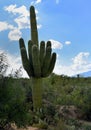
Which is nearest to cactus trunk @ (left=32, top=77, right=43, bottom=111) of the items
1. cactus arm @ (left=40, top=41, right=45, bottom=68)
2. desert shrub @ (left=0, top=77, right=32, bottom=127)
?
cactus arm @ (left=40, top=41, right=45, bottom=68)

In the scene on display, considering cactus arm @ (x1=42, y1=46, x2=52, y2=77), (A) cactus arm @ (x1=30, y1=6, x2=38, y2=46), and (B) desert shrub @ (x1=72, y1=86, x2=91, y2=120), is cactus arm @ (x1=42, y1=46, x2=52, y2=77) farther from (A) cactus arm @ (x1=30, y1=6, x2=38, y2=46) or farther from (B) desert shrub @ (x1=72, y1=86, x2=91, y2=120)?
(B) desert shrub @ (x1=72, y1=86, x2=91, y2=120)

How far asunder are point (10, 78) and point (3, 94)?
62 centimetres

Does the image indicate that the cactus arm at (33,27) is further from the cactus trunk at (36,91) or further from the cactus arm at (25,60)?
the cactus trunk at (36,91)

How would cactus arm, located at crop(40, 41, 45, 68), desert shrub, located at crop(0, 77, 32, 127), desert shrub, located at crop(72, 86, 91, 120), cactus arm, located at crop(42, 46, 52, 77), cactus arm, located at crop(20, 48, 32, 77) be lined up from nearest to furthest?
1. desert shrub, located at crop(0, 77, 32, 127)
2. cactus arm, located at crop(20, 48, 32, 77)
3. cactus arm, located at crop(42, 46, 52, 77)
4. cactus arm, located at crop(40, 41, 45, 68)
5. desert shrub, located at crop(72, 86, 91, 120)

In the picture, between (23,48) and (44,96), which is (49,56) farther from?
(44,96)

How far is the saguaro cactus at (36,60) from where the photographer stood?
22.8m

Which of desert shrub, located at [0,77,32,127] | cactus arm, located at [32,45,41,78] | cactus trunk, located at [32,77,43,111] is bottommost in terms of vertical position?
desert shrub, located at [0,77,32,127]

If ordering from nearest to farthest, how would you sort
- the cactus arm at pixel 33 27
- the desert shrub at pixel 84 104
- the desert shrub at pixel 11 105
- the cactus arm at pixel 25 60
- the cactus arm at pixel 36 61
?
the desert shrub at pixel 11 105 → the cactus arm at pixel 36 61 → the cactus arm at pixel 25 60 → the cactus arm at pixel 33 27 → the desert shrub at pixel 84 104

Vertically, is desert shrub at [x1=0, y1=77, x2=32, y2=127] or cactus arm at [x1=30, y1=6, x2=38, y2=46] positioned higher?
cactus arm at [x1=30, y1=6, x2=38, y2=46]

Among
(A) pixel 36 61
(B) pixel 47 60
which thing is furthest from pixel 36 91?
(A) pixel 36 61

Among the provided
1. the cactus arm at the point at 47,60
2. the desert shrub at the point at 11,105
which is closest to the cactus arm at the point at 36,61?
the cactus arm at the point at 47,60

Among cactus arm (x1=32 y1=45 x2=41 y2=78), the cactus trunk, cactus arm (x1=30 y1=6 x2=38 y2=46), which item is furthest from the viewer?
cactus arm (x1=30 y1=6 x2=38 y2=46)

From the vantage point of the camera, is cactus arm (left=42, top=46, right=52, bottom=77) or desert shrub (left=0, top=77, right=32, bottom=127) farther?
cactus arm (left=42, top=46, right=52, bottom=77)

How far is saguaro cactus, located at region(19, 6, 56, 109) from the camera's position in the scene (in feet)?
75.0
